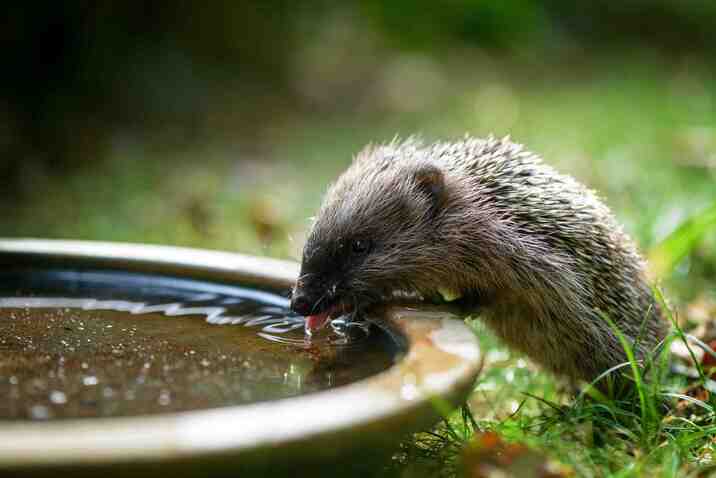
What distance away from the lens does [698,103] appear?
11.1 meters

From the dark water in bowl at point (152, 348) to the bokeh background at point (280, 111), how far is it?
1.52m

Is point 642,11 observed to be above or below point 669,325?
above

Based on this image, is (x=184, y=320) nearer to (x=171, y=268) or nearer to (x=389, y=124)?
(x=171, y=268)

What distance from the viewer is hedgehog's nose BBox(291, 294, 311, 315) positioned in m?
3.29

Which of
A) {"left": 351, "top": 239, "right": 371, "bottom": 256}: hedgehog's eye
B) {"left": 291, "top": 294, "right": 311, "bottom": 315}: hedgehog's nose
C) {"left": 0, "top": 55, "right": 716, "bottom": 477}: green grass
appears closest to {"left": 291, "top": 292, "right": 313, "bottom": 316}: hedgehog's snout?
{"left": 291, "top": 294, "right": 311, "bottom": 315}: hedgehog's nose

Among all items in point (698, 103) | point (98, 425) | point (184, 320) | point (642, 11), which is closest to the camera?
point (98, 425)

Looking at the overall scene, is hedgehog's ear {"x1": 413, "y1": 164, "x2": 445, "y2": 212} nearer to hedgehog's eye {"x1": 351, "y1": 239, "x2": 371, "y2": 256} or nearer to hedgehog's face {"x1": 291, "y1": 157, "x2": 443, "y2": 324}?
hedgehog's face {"x1": 291, "y1": 157, "x2": 443, "y2": 324}

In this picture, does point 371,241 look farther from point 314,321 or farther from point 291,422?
point 291,422

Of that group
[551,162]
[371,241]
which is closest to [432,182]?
[371,241]

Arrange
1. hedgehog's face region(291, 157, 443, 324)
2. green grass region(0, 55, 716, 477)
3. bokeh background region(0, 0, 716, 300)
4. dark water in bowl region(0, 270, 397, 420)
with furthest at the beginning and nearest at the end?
bokeh background region(0, 0, 716, 300) < hedgehog's face region(291, 157, 443, 324) < green grass region(0, 55, 716, 477) < dark water in bowl region(0, 270, 397, 420)

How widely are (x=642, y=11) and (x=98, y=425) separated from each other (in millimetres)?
18986

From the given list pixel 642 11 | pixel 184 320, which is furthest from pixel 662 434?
pixel 642 11

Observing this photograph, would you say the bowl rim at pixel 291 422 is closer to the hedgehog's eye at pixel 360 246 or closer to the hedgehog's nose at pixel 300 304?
the hedgehog's nose at pixel 300 304

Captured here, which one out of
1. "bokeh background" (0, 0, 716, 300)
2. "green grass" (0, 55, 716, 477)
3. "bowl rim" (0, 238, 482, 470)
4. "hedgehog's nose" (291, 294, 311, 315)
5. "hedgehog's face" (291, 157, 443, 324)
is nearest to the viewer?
"bowl rim" (0, 238, 482, 470)
